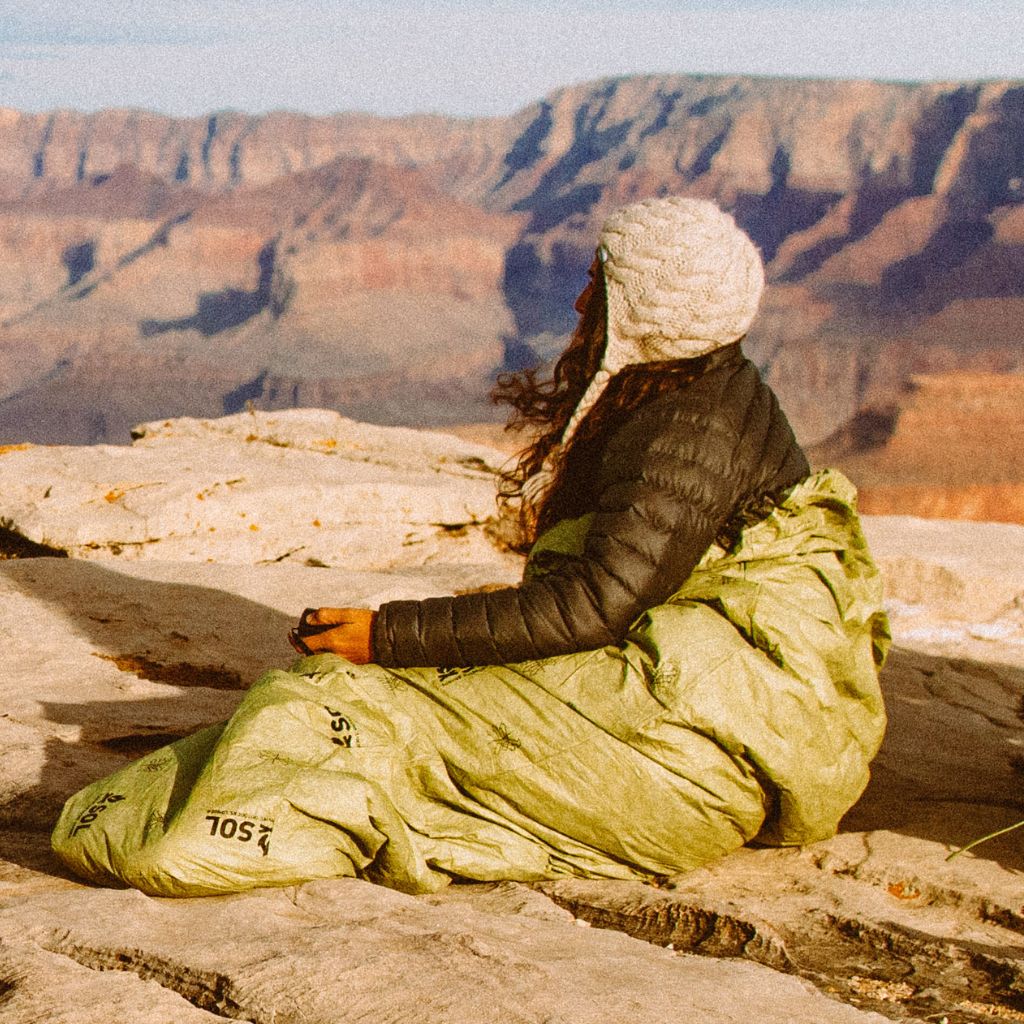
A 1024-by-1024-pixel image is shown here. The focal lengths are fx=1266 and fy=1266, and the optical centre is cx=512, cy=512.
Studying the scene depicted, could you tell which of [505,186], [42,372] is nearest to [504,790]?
[42,372]

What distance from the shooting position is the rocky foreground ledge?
1.69m

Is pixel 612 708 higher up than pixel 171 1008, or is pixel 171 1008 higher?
pixel 612 708

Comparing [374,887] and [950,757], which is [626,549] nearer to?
[374,887]

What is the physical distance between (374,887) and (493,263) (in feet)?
422

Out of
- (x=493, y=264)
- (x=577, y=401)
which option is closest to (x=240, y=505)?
(x=577, y=401)

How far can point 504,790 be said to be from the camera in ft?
→ 7.88

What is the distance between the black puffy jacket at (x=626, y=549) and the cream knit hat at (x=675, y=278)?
11 cm

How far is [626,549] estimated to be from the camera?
2307 millimetres

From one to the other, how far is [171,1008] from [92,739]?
153 centimetres

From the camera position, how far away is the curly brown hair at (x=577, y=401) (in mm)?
2533

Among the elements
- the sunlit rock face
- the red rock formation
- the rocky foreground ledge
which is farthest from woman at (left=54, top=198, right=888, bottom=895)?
the sunlit rock face

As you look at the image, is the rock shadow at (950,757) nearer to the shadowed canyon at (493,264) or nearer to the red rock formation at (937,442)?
the red rock formation at (937,442)

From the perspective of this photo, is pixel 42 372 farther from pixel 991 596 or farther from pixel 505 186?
pixel 991 596

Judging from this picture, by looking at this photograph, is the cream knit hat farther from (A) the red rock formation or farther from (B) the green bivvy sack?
(A) the red rock formation
